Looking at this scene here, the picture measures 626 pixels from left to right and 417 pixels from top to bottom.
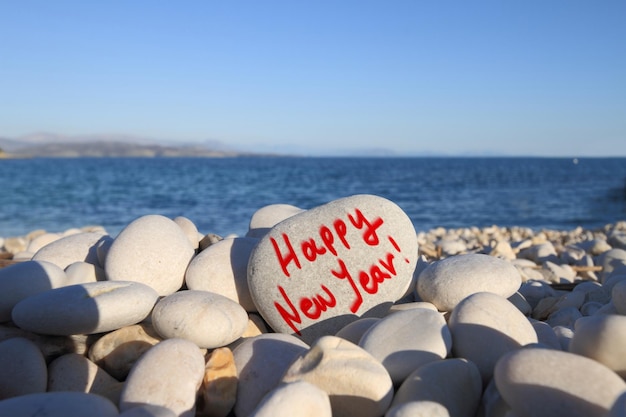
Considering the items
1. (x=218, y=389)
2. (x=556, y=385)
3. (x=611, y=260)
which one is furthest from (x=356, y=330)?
(x=611, y=260)

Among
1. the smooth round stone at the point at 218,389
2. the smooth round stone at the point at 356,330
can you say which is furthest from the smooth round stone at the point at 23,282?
the smooth round stone at the point at 356,330

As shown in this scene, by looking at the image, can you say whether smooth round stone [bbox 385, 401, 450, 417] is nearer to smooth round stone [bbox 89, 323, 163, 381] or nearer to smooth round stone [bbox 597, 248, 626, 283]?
smooth round stone [bbox 89, 323, 163, 381]

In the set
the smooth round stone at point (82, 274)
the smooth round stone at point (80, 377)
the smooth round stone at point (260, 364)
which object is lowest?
the smooth round stone at point (80, 377)

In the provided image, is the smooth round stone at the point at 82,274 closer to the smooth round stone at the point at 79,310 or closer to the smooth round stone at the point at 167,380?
the smooth round stone at the point at 79,310

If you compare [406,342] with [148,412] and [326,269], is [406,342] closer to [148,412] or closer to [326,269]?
A: [326,269]

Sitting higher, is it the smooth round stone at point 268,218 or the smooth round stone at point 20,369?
the smooth round stone at point 268,218

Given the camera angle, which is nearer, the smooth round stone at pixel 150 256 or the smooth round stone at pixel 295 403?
the smooth round stone at pixel 295 403

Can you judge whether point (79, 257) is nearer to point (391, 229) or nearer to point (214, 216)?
point (391, 229)
